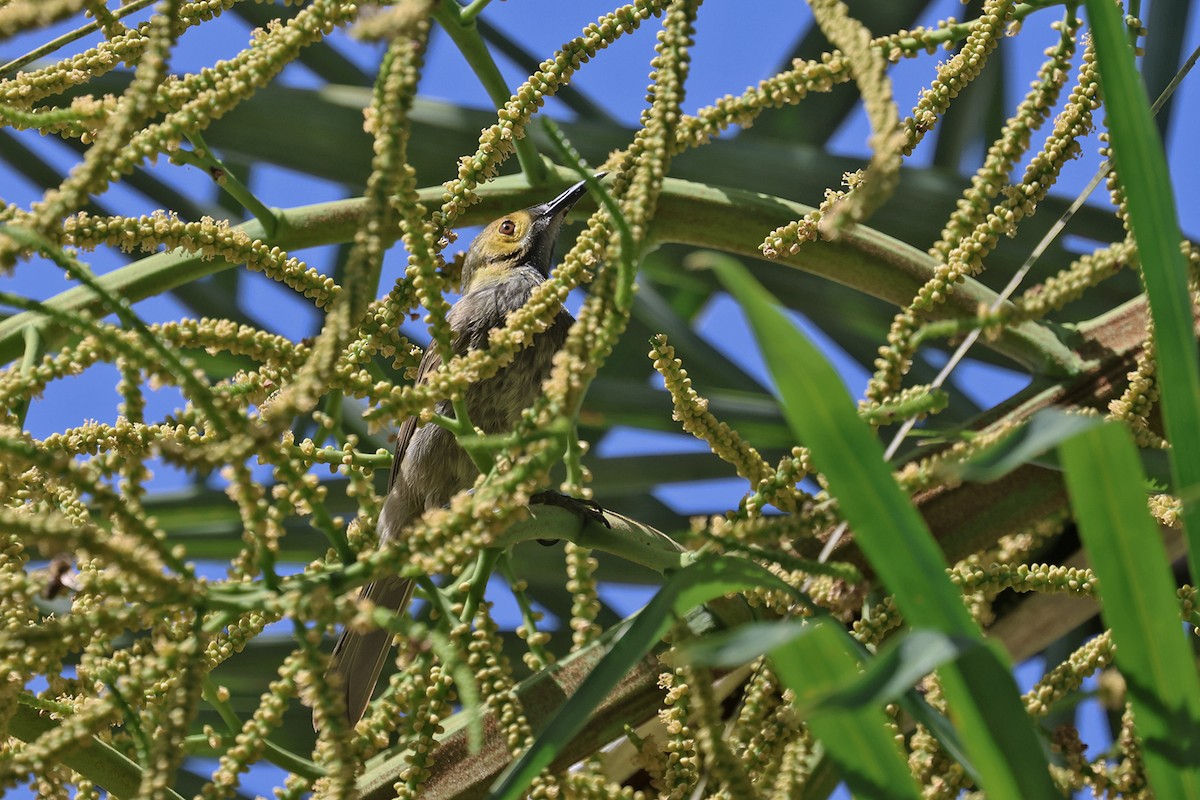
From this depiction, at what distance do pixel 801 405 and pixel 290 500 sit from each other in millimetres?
335

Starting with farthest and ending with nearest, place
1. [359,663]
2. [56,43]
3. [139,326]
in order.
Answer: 1. [359,663]
2. [56,43]
3. [139,326]

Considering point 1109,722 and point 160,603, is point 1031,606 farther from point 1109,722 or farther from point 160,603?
point 160,603

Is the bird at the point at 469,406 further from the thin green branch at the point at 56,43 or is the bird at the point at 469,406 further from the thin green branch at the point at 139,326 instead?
the thin green branch at the point at 139,326

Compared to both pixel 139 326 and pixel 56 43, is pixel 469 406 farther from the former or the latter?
pixel 139 326

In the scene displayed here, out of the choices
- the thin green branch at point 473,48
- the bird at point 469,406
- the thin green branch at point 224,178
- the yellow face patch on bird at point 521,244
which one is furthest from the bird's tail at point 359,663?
the yellow face patch on bird at point 521,244

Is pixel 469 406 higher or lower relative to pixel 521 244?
lower

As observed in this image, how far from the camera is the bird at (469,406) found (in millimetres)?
1866

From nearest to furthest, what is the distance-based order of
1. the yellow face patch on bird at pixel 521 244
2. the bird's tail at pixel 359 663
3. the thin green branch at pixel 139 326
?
the thin green branch at pixel 139 326 < the bird's tail at pixel 359 663 < the yellow face patch on bird at pixel 521 244

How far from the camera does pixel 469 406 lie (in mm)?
2518

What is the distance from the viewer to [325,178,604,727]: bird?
1.87 m

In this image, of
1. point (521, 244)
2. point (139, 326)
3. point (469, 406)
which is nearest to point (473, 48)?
point (139, 326)

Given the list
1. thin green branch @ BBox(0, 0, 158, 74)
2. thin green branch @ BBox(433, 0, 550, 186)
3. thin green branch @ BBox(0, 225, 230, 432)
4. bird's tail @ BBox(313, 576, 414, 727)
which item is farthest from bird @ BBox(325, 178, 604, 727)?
thin green branch @ BBox(0, 225, 230, 432)

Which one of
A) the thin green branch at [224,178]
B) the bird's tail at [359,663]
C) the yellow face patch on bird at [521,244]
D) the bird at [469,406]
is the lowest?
the bird's tail at [359,663]

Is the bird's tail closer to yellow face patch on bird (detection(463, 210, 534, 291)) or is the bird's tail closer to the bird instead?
the bird
